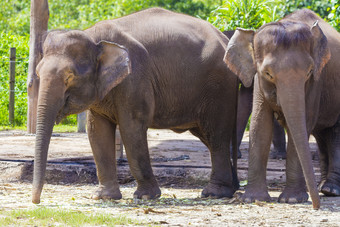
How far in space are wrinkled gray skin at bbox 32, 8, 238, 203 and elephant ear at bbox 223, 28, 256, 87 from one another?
61cm

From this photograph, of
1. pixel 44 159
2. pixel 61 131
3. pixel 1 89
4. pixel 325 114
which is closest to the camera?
pixel 44 159

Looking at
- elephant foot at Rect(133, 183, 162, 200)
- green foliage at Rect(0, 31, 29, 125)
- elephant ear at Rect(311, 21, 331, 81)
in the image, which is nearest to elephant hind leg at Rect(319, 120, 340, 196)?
elephant ear at Rect(311, 21, 331, 81)

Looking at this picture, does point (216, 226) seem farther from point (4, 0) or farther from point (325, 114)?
point (4, 0)

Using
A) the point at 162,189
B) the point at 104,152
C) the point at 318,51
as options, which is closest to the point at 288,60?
the point at 318,51

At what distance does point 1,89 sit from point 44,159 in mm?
10503

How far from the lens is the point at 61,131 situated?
48.2ft

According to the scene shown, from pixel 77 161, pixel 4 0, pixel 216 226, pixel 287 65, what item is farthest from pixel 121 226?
pixel 4 0

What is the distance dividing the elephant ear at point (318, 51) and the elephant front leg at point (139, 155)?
1.66 meters

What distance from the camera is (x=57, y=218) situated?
5.88 metres

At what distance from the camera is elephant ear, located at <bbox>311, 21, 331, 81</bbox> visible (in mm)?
6824

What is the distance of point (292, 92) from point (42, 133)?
83.2 inches

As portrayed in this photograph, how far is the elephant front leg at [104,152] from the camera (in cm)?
738

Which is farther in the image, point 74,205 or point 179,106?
point 179,106

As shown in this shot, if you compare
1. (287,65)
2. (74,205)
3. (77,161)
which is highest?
(287,65)
